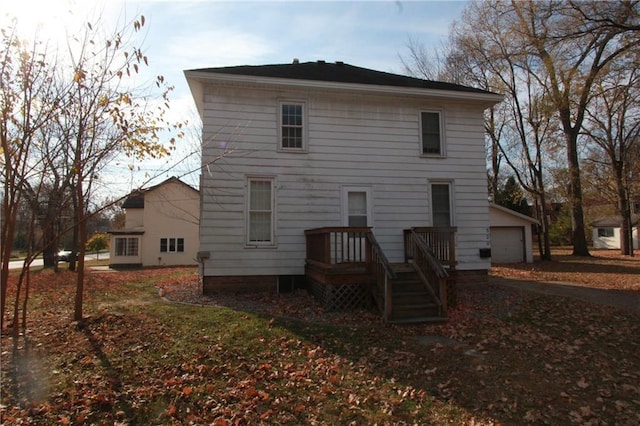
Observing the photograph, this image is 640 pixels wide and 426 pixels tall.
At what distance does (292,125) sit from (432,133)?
433 cm

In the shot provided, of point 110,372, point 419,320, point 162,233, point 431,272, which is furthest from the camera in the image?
point 162,233

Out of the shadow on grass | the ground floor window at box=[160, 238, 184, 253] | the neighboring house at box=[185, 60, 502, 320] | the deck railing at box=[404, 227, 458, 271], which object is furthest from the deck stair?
the ground floor window at box=[160, 238, 184, 253]

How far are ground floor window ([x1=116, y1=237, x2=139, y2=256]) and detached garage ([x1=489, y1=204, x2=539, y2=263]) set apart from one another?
2407 cm

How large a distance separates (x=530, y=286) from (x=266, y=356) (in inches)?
385

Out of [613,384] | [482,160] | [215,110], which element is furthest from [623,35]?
[215,110]

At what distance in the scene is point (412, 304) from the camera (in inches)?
316

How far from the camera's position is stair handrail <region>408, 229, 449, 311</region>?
312 inches

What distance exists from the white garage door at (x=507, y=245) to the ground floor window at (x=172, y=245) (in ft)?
69.7

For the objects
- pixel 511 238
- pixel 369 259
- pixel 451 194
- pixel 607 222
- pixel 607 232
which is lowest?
pixel 369 259

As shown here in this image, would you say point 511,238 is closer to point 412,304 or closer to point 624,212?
point 624,212

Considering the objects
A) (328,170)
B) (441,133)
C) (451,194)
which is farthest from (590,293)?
(328,170)

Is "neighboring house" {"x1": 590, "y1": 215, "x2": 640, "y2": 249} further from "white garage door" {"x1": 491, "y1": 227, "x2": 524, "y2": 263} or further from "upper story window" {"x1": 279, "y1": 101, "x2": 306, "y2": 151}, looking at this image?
"upper story window" {"x1": 279, "y1": 101, "x2": 306, "y2": 151}

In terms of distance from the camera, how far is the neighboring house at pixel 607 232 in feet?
139

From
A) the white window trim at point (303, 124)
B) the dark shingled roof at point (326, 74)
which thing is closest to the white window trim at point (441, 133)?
the dark shingled roof at point (326, 74)
